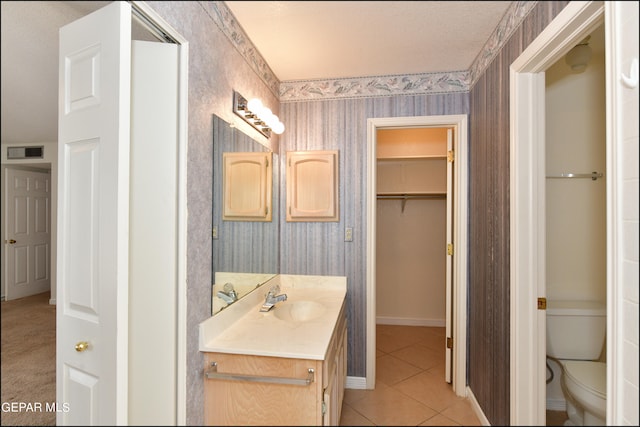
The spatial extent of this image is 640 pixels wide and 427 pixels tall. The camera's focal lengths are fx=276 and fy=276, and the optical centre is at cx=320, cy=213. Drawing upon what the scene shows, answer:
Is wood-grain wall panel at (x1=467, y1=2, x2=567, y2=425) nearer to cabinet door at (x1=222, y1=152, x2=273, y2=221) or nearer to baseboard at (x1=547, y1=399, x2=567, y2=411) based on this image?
baseboard at (x1=547, y1=399, x2=567, y2=411)

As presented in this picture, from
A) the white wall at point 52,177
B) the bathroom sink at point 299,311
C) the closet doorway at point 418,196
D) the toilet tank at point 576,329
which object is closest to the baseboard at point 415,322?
the closet doorway at point 418,196

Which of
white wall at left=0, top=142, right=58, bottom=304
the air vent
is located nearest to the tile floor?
white wall at left=0, top=142, right=58, bottom=304

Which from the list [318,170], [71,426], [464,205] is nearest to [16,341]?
[71,426]

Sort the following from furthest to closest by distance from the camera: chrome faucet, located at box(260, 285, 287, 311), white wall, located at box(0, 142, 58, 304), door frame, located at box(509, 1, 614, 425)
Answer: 1. chrome faucet, located at box(260, 285, 287, 311)
2. door frame, located at box(509, 1, 614, 425)
3. white wall, located at box(0, 142, 58, 304)

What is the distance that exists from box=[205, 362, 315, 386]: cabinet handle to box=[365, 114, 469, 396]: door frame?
268 mm

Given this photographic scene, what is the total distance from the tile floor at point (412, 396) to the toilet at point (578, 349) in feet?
0.75

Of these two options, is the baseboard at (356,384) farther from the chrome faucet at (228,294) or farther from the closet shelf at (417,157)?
the closet shelf at (417,157)

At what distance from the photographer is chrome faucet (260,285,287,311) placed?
734 millimetres

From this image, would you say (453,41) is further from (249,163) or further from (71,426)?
(71,426)

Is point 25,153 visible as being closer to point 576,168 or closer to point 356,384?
point 356,384

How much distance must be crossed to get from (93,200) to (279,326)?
0.48m

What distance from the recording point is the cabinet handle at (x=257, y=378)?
0.61 m

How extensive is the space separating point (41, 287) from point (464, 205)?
86 cm

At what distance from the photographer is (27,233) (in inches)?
16.3
